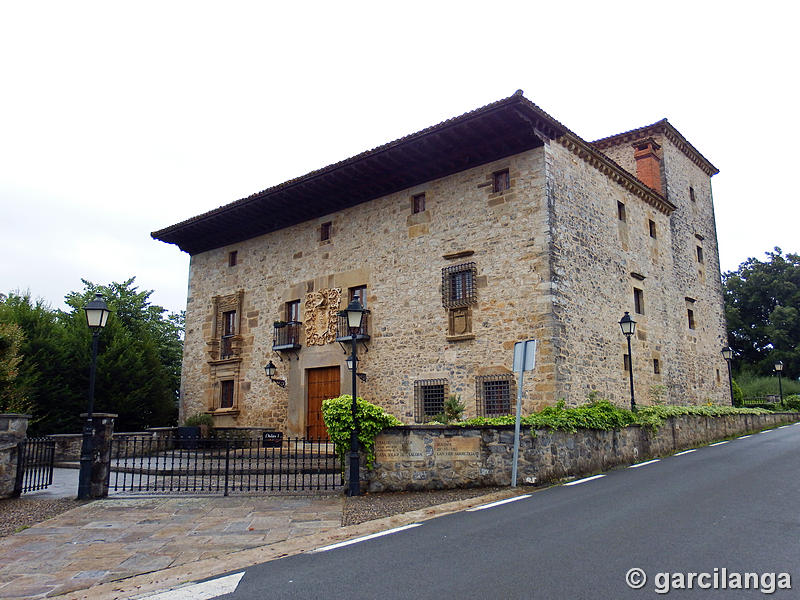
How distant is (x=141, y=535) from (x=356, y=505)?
9.63ft

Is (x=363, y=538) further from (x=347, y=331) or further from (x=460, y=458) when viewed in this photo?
(x=347, y=331)

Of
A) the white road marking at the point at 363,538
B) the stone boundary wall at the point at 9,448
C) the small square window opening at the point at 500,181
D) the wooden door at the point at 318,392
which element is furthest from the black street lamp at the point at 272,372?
the white road marking at the point at 363,538

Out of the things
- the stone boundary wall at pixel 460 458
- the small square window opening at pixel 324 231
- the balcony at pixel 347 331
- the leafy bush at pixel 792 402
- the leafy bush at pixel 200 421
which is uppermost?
the small square window opening at pixel 324 231

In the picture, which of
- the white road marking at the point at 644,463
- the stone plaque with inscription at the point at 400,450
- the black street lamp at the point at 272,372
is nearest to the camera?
the stone plaque with inscription at the point at 400,450

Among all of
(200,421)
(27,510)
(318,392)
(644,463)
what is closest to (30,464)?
(27,510)

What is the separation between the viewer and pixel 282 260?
20.6 m

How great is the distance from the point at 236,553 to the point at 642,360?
1461 cm

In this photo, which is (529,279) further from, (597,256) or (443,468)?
(443,468)

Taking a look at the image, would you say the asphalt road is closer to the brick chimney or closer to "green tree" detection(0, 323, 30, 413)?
"green tree" detection(0, 323, 30, 413)

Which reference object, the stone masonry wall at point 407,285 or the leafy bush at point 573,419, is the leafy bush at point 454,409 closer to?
the stone masonry wall at point 407,285

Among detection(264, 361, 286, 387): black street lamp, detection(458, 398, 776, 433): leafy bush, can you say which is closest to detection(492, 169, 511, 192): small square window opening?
detection(458, 398, 776, 433): leafy bush

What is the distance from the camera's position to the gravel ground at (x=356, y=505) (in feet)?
25.8

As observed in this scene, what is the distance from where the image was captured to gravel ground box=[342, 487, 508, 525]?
7.95 meters

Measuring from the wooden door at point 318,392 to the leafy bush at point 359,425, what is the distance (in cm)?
824
